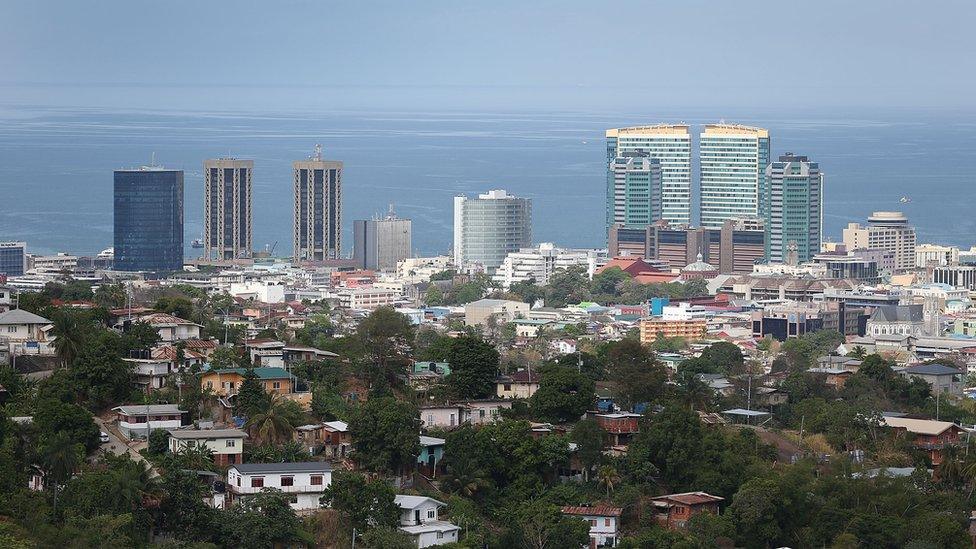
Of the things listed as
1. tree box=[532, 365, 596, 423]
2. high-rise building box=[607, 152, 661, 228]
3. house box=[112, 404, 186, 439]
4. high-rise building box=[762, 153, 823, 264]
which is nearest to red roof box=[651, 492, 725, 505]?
tree box=[532, 365, 596, 423]

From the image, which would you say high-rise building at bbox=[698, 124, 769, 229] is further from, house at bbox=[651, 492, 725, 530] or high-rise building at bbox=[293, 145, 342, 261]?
house at bbox=[651, 492, 725, 530]

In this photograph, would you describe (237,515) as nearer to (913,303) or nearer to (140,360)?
(140,360)

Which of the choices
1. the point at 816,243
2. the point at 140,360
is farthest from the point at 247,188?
the point at 140,360

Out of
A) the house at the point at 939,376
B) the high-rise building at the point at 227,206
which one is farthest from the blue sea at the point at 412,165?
the house at the point at 939,376

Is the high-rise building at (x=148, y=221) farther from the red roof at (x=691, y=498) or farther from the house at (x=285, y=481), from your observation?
the house at (x=285, y=481)

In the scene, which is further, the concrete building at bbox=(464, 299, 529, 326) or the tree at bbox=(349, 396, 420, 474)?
the concrete building at bbox=(464, 299, 529, 326)

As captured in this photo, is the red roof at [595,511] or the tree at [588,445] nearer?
the red roof at [595,511]
